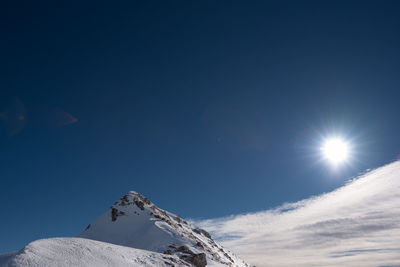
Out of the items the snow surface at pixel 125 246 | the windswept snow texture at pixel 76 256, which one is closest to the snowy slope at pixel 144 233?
the snow surface at pixel 125 246

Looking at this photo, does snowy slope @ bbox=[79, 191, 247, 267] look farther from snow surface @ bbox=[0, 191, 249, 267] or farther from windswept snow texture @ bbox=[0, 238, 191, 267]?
windswept snow texture @ bbox=[0, 238, 191, 267]

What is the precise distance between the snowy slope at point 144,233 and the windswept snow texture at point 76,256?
13.8m

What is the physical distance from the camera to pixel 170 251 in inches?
1876

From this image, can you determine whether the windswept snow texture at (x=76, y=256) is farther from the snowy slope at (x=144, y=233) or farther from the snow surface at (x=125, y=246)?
the snowy slope at (x=144, y=233)

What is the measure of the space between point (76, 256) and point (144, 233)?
3477cm

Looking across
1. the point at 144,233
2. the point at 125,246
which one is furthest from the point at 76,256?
the point at 144,233

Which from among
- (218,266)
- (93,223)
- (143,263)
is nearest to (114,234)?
(93,223)

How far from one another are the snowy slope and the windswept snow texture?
45.1 ft

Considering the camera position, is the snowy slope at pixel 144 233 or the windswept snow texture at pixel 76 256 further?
the snowy slope at pixel 144 233

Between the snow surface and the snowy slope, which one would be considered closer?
the snow surface

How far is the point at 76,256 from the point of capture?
87.5 ft

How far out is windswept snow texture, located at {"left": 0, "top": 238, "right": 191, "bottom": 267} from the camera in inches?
908

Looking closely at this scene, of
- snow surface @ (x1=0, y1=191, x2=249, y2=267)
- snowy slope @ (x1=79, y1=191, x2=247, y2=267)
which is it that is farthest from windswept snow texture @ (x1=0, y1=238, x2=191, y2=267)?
A: snowy slope @ (x1=79, y1=191, x2=247, y2=267)

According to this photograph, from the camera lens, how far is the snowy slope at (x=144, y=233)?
169ft
